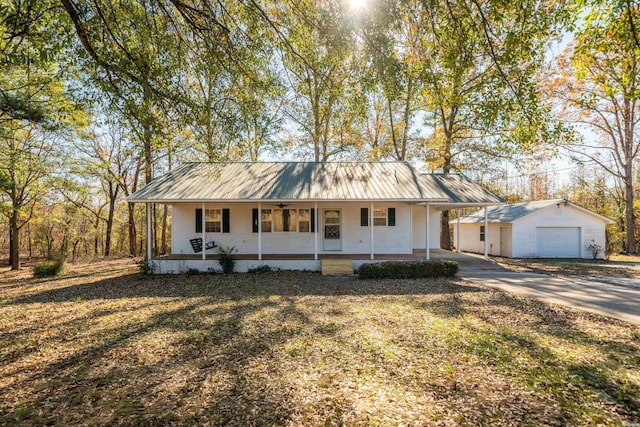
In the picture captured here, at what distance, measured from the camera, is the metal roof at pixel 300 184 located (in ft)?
39.3

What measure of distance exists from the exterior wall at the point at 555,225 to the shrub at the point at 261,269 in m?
14.3

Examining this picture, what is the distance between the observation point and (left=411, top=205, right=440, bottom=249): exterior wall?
51.8 feet

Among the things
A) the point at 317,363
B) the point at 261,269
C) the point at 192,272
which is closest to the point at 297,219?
the point at 261,269

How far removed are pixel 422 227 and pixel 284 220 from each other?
7125 mm

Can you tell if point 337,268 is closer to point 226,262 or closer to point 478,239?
point 226,262

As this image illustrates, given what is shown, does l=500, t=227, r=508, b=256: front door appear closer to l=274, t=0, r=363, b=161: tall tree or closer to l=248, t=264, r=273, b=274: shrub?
l=248, t=264, r=273, b=274: shrub

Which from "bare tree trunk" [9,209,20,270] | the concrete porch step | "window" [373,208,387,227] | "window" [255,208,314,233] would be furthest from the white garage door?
"bare tree trunk" [9,209,20,270]

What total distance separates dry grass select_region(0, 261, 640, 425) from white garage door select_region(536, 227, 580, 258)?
1330 centimetres

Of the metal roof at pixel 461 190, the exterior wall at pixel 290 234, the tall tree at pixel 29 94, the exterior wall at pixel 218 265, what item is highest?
the tall tree at pixel 29 94

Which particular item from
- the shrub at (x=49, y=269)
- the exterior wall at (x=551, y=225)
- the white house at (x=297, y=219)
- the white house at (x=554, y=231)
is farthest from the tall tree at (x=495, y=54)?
the shrub at (x=49, y=269)

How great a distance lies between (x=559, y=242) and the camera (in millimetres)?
18188

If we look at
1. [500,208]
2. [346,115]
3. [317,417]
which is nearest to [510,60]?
[346,115]

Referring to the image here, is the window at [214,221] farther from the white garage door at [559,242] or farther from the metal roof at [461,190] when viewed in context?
the white garage door at [559,242]

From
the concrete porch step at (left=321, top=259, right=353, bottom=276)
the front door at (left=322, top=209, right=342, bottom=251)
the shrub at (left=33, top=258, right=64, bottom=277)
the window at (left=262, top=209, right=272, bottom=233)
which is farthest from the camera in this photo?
the front door at (left=322, top=209, right=342, bottom=251)
